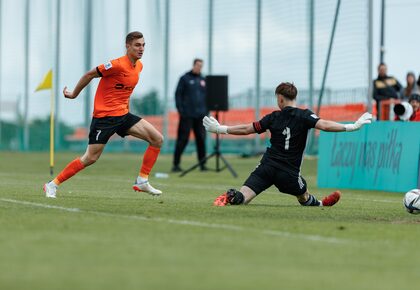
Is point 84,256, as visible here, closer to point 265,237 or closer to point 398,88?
point 265,237

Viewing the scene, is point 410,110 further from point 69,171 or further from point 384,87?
point 69,171

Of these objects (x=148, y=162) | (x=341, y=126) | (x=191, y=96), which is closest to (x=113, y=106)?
(x=148, y=162)

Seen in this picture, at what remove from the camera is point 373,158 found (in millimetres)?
17719

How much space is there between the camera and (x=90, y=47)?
1571 inches

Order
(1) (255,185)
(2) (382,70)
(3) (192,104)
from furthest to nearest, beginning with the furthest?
1. (2) (382,70)
2. (3) (192,104)
3. (1) (255,185)

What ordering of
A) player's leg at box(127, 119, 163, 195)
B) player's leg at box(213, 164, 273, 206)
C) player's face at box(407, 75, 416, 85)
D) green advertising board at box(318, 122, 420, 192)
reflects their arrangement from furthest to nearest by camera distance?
player's face at box(407, 75, 416, 85)
green advertising board at box(318, 122, 420, 192)
player's leg at box(127, 119, 163, 195)
player's leg at box(213, 164, 273, 206)

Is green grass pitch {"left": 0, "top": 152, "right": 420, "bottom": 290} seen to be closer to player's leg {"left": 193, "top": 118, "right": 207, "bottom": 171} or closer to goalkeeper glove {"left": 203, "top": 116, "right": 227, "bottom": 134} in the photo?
goalkeeper glove {"left": 203, "top": 116, "right": 227, "bottom": 134}

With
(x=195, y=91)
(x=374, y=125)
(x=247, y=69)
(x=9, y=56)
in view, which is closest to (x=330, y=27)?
(x=247, y=69)

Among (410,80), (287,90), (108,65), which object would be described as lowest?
(410,80)

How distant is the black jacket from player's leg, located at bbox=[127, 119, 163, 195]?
884cm

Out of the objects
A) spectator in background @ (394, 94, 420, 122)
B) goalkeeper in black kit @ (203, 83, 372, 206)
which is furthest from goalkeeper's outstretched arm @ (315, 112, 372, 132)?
spectator in background @ (394, 94, 420, 122)

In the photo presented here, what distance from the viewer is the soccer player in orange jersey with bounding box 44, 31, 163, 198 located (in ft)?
44.4

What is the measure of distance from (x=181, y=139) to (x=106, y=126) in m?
9.72

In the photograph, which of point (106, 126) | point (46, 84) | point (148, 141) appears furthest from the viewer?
point (46, 84)
